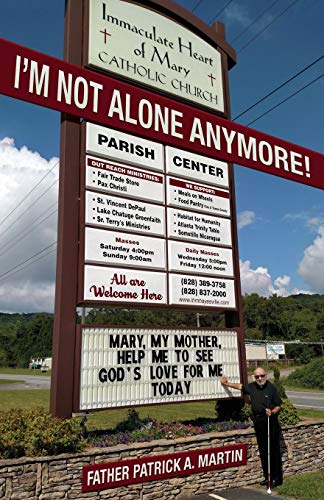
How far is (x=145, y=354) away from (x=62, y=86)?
A: 5384 millimetres

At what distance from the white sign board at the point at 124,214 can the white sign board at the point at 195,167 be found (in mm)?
1247

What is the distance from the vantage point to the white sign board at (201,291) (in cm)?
956

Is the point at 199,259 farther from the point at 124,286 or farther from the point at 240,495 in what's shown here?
the point at 240,495

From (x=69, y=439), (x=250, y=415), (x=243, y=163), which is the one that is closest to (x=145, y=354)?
(x=69, y=439)

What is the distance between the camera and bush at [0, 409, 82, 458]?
684cm

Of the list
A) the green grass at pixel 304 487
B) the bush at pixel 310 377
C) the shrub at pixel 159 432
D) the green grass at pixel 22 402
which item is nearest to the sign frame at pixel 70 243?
the shrub at pixel 159 432

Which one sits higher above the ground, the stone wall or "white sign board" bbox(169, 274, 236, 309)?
"white sign board" bbox(169, 274, 236, 309)

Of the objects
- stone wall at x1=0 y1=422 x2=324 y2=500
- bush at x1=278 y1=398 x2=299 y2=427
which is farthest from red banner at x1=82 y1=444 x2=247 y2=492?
bush at x1=278 y1=398 x2=299 y2=427

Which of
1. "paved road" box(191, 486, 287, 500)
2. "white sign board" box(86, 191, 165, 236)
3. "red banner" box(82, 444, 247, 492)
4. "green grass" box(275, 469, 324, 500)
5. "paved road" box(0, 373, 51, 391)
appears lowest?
"paved road" box(191, 486, 287, 500)

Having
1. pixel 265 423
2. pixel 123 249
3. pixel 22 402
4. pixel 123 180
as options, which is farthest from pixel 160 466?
pixel 22 402

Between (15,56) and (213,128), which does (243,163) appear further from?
(15,56)

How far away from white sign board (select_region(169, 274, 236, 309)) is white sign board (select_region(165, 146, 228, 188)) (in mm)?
2560

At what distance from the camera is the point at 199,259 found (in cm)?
1020

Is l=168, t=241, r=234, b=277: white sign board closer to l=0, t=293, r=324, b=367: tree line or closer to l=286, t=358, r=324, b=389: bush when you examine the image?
l=286, t=358, r=324, b=389: bush
